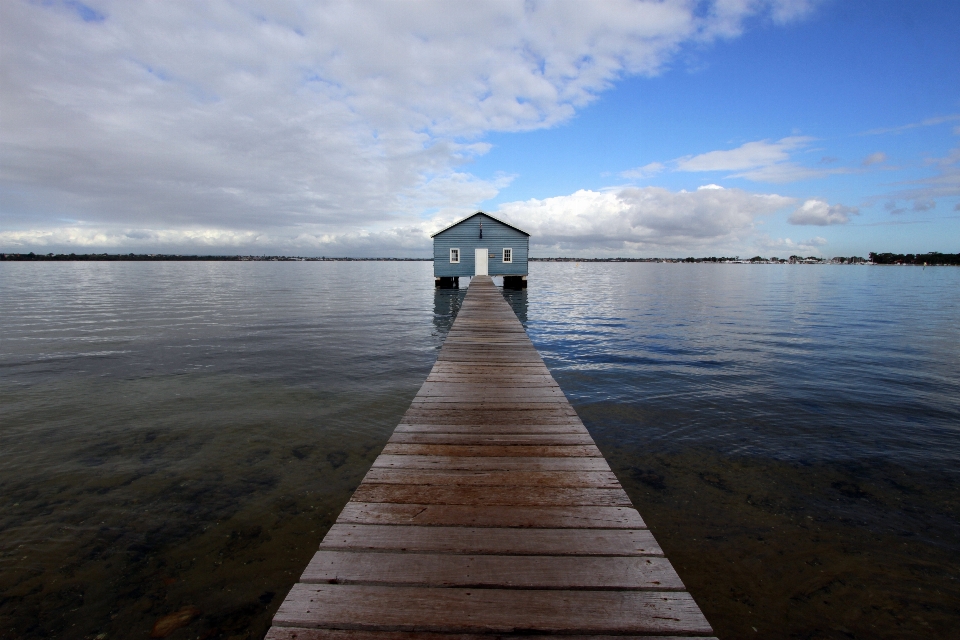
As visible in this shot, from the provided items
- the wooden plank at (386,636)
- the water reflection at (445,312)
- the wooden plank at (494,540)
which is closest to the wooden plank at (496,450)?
the wooden plank at (494,540)

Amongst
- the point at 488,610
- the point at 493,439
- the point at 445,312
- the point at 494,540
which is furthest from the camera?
the point at 445,312

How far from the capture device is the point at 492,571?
2.89m

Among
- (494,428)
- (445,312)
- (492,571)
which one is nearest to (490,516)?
(492,571)

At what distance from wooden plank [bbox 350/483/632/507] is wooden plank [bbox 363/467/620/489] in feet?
0.25

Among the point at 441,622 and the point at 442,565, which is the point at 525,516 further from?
the point at 441,622

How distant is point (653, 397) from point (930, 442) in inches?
183

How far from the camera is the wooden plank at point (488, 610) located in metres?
2.46

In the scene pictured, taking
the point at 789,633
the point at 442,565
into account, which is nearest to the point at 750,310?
the point at 789,633

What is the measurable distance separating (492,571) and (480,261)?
113 feet

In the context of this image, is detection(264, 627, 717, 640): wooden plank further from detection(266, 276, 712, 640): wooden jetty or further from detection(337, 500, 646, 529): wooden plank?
detection(337, 500, 646, 529): wooden plank

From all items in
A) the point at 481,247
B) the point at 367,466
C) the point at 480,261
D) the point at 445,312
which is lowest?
the point at 367,466

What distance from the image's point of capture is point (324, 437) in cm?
809

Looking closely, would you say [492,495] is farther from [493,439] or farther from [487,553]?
[493,439]

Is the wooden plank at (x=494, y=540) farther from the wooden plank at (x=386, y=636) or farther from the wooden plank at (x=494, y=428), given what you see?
the wooden plank at (x=494, y=428)
